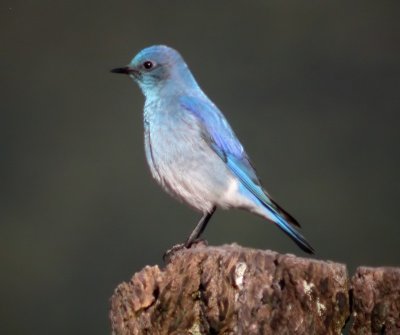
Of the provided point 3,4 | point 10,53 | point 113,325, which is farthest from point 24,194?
point 113,325

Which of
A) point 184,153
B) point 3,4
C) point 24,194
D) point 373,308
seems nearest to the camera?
point 373,308

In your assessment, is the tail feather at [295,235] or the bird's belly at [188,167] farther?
the bird's belly at [188,167]

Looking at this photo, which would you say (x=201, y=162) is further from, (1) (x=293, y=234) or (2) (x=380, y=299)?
(2) (x=380, y=299)

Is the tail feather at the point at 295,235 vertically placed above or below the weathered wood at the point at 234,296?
below

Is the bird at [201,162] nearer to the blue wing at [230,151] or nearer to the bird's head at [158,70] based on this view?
the blue wing at [230,151]

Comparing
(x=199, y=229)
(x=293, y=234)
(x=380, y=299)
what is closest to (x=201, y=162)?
(x=199, y=229)

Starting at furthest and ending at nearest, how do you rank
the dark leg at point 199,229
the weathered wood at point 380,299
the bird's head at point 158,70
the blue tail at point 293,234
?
1. the bird's head at point 158,70
2. the dark leg at point 199,229
3. the blue tail at point 293,234
4. the weathered wood at point 380,299

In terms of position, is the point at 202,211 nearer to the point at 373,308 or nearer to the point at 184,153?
the point at 184,153

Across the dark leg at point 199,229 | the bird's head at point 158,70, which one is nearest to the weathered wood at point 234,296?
the dark leg at point 199,229
